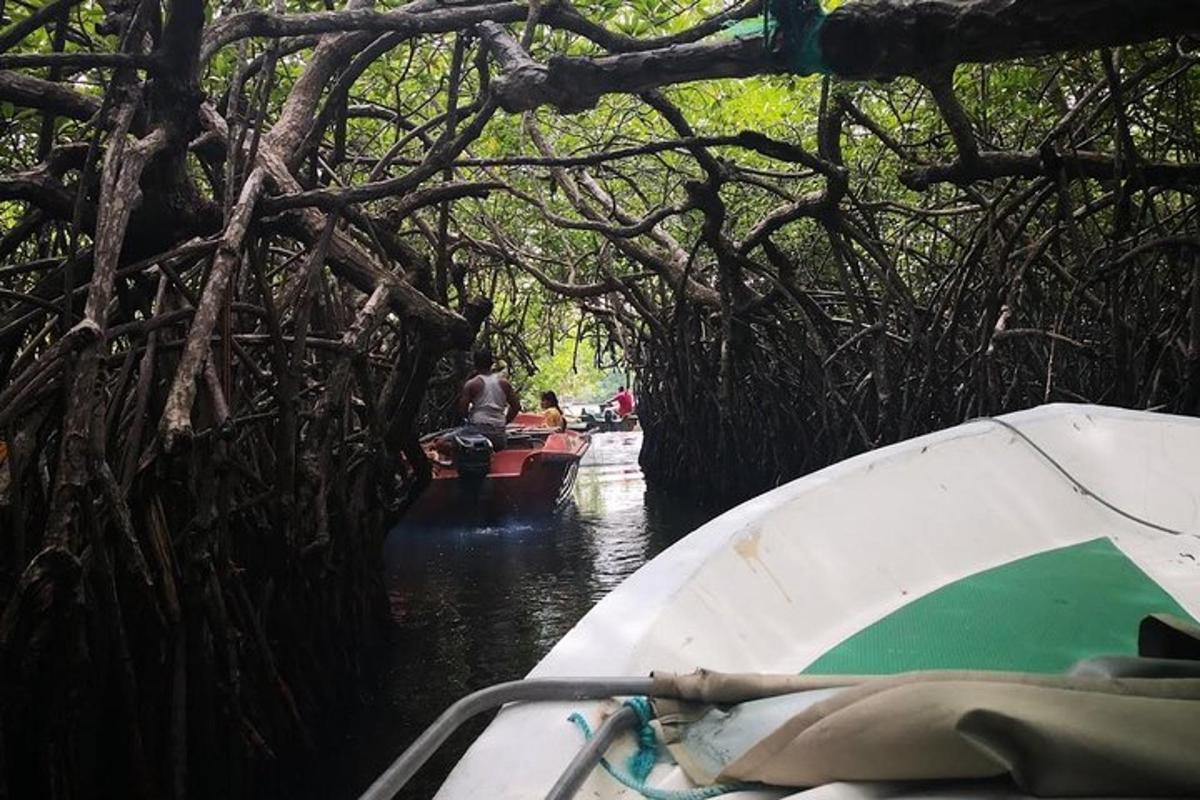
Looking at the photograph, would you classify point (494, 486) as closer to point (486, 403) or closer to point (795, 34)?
point (486, 403)

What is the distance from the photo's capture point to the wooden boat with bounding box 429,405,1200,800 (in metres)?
1.31

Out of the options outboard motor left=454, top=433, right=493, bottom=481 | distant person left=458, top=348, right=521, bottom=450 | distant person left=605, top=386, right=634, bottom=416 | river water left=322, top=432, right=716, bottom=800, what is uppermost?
distant person left=458, top=348, right=521, bottom=450

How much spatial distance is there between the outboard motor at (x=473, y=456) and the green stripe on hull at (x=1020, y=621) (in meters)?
5.52

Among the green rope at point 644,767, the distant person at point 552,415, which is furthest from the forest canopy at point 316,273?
the distant person at point 552,415

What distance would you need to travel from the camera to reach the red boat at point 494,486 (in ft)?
25.8

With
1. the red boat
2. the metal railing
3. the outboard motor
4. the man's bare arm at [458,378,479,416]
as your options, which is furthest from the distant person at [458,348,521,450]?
the metal railing

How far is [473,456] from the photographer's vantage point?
7527 millimetres

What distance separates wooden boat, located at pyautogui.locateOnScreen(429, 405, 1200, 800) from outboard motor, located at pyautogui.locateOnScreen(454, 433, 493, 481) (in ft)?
16.8

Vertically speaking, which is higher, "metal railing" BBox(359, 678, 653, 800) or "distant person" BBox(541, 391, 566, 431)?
"metal railing" BBox(359, 678, 653, 800)

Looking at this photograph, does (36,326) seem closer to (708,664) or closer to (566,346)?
(708,664)

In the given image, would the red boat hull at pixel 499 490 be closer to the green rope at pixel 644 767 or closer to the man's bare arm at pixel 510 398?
the man's bare arm at pixel 510 398

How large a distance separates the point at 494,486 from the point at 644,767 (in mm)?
6869

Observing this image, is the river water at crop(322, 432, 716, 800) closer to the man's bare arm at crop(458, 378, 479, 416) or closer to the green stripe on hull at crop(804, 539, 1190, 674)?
the man's bare arm at crop(458, 378, 479, 416)

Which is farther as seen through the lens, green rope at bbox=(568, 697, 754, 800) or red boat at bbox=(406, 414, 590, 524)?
red boat at bbox=(406, 414, 590, 524)
